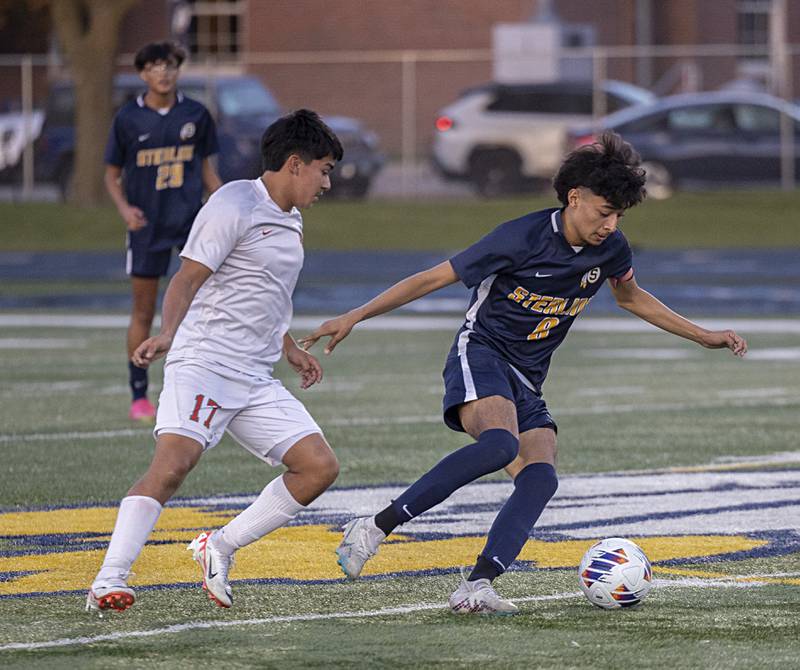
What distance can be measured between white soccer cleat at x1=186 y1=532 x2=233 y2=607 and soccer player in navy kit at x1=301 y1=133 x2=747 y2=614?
1.36ft

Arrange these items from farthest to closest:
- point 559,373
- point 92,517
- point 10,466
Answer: point 559,373 < point 10,466 < point 92,517

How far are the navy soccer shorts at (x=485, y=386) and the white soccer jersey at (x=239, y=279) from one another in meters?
0.63

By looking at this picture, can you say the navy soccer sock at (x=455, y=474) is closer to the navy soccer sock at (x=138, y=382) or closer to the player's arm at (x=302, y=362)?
the player's arm at (x=302, y=362)

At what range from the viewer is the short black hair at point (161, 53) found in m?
10.6

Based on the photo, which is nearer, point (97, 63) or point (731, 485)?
point (731, 485)

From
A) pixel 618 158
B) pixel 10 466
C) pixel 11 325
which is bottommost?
pixel 11 325

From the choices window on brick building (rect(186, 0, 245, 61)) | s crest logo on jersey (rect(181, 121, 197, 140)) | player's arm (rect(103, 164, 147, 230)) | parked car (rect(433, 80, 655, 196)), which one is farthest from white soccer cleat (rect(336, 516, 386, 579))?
window on brick building (rect(186, 0, 245, 61))

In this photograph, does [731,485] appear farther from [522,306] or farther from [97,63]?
[97,63]

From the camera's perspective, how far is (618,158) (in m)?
6.09

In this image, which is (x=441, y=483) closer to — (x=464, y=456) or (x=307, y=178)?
(x=464, y=456)

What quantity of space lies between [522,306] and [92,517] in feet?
7.94

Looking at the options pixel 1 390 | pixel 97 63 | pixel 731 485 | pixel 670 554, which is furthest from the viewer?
pixel 97 63

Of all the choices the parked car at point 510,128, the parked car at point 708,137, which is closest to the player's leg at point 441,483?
the parked car at point 708,137

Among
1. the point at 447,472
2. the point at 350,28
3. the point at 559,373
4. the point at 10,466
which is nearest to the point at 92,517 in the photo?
the point at 10,466
